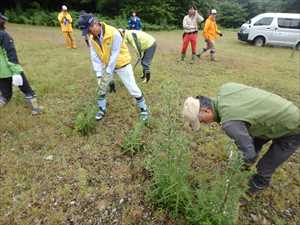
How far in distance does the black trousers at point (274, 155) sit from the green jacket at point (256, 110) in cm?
18

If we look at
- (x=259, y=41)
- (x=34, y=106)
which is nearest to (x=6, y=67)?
(x=34, y=106)

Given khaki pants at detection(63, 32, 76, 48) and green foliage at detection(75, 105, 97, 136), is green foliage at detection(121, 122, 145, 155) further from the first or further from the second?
khaki pants at detection(63, 32, 76, 48)

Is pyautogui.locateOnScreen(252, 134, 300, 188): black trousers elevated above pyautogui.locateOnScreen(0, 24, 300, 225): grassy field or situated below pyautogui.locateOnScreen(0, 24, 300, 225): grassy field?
above

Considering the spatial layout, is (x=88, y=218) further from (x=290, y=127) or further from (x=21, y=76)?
(x=21, y=76)

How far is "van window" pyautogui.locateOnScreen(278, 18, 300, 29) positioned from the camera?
603 inches

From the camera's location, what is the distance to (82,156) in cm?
409

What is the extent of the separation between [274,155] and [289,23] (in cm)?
1496

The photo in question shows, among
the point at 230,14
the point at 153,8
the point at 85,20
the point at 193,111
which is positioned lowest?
the point at 230,14

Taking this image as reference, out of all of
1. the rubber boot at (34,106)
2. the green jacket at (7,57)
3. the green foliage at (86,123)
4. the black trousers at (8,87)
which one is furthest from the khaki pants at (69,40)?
the green foliage at (86,123)

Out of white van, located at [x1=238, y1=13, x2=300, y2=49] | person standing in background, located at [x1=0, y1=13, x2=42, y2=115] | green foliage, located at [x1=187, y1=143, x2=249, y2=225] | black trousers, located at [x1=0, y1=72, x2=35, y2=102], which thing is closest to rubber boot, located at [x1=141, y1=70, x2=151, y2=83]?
black trousers, located at [x1=0, y1=72, x2=35, y2=102]

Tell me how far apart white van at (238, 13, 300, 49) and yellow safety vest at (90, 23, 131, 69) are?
45.3 feet

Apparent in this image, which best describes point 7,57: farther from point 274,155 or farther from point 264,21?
point 264,21

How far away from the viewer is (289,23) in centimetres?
1544

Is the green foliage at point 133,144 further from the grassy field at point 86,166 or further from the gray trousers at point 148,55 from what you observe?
the gray trousers at point 148,55
